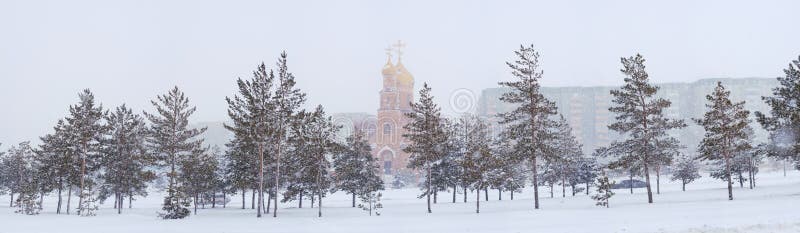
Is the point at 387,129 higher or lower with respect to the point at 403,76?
lower

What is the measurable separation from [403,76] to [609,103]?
323 ft

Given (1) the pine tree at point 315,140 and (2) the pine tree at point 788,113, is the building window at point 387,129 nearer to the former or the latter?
(1) the pine tree at point 315,140

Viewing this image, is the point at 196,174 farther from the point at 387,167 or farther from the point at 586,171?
the point at 387,167

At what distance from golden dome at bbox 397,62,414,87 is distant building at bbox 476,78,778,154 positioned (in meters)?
67.3

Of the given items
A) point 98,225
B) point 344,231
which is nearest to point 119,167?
point 98,225

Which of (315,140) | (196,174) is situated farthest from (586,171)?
(196,174)

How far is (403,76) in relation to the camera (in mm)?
110625

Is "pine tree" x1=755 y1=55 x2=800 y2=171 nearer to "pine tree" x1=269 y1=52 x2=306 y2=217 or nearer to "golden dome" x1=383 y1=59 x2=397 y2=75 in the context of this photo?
"pine tree" x1=269 y1=52 x2=306 y2=217

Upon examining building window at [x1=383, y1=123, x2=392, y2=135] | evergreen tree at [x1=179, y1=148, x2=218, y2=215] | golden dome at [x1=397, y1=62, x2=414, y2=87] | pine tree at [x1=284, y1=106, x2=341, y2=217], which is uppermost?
golden dome at [x1=397, y1=62, x2=414, y2=87]

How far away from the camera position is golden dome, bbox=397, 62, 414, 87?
110 m

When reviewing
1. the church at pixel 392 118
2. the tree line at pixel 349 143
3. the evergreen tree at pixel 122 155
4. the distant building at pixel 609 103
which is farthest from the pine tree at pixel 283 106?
the distant building at pixel 609 103

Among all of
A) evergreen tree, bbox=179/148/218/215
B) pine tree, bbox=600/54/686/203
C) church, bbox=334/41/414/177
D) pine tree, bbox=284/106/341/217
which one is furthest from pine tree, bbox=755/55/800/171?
church, bbox=334/41/414/177

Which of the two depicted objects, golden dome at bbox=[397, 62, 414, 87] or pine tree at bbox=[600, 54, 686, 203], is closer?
pine tree at bbox=[600, 54, 686, 203]

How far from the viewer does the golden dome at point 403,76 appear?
4332 inches
